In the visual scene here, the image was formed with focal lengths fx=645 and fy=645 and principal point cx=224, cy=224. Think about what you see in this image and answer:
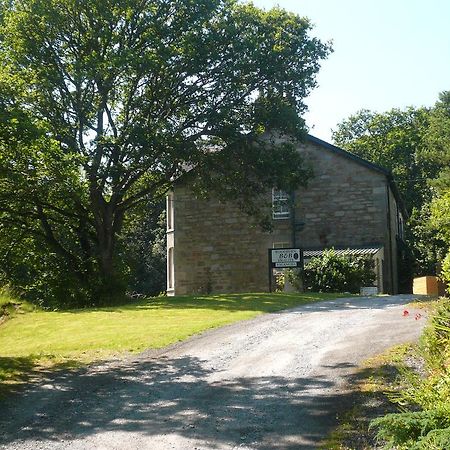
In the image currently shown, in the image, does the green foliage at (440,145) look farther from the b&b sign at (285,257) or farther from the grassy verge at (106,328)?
the grassy verge at (106,328)

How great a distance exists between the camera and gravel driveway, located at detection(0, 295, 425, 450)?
810cm

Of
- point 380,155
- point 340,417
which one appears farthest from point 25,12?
point 380,155

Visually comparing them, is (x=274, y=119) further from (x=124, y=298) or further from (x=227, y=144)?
(x=124, y=298)

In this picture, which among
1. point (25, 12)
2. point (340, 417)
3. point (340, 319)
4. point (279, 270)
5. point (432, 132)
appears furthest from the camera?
point (432, 132)

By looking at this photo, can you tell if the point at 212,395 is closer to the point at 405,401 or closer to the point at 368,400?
the point at 368,400

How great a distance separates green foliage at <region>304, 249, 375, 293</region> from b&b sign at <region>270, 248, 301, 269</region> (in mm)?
1972

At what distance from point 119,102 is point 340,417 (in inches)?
960

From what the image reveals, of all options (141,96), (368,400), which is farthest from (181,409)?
(141,96)

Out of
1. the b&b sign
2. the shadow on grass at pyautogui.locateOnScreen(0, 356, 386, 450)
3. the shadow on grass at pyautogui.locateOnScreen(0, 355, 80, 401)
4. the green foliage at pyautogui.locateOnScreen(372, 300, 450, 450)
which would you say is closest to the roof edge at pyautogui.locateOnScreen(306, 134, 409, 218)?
the b&b sign

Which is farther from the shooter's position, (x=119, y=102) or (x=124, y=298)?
(x=119, y=102)

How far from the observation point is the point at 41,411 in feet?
31.9

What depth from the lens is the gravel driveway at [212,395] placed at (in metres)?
8.10

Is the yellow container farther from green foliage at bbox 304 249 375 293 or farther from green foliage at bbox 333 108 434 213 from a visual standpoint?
green foliage at bbox 333 108 434 213

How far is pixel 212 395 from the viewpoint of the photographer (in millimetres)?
9922
